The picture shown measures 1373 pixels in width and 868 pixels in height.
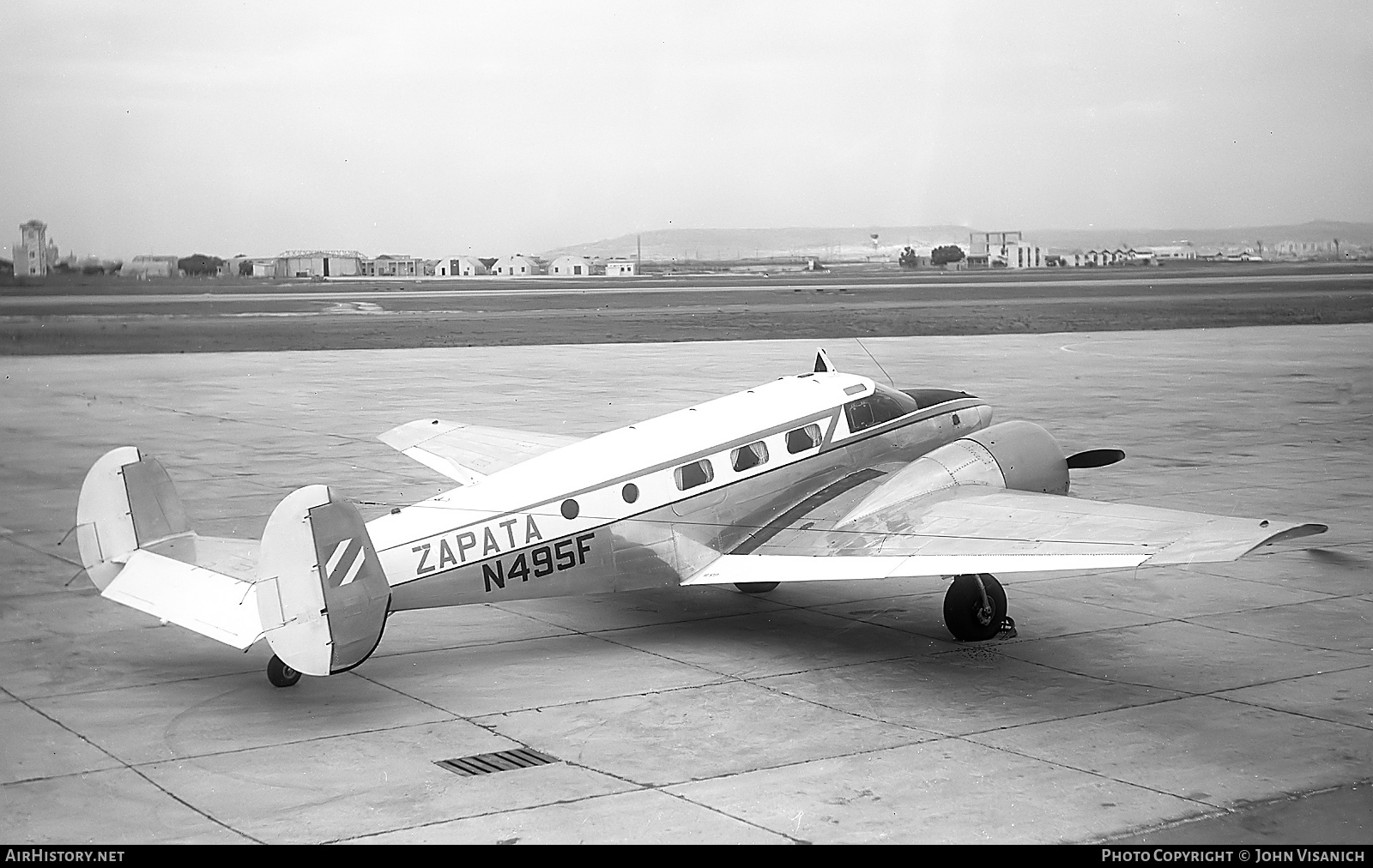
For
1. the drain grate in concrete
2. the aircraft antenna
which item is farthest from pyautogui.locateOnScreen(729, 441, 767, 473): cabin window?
the aircraft antenna

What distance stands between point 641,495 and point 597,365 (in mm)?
32083

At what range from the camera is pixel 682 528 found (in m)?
13.0

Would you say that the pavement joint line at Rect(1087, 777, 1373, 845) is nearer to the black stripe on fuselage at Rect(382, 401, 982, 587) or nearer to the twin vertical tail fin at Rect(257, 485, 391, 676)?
the twin vertical tail fin at Rect(257, 485, 391, 676)

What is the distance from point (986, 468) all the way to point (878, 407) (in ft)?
4.93

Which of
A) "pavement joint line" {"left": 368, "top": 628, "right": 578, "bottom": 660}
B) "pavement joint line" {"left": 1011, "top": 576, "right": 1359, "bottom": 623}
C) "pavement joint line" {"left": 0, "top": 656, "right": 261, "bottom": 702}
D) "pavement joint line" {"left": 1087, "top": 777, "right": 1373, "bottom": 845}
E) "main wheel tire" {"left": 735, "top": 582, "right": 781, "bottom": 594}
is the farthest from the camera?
"main wheel tire" {"left": 735, "top": 582, "right": 781, "bottom": 594}

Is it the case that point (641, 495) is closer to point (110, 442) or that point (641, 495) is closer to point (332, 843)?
point (332, 843)

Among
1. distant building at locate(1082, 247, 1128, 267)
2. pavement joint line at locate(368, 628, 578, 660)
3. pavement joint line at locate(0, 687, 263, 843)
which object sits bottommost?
pavement joint line at locate(368, 628, 578, 660)

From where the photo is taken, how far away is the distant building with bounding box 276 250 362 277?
137 feet

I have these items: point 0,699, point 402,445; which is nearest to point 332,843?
point 0,699

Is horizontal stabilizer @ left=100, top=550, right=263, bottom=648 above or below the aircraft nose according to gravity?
below

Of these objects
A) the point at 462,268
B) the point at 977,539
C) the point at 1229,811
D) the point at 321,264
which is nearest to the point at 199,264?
the point at 977,539

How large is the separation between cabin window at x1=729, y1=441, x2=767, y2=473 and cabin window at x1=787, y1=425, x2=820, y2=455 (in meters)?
0.34

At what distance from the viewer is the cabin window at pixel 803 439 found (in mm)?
13922

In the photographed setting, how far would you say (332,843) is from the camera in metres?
8.16
